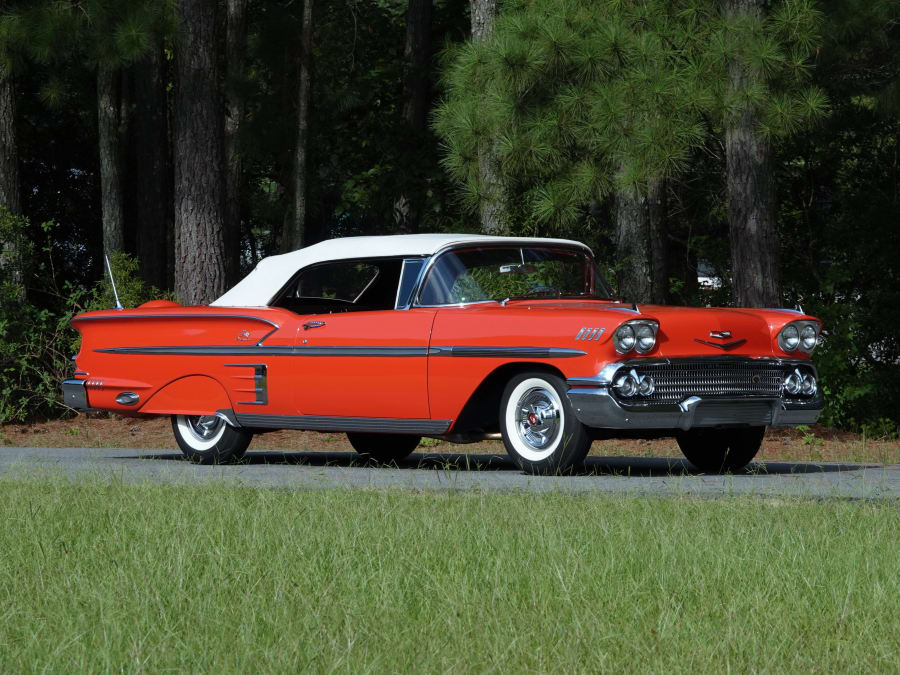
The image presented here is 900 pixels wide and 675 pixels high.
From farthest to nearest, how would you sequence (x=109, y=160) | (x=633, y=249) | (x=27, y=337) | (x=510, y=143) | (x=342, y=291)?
1. (x=109, y=160)
2. (x=27, y=337)
3. (x=633, y=249)
4. (x=510, y=143)
5. (x=342, y=291)

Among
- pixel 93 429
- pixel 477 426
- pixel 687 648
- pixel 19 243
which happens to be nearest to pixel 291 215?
pixel 19 243

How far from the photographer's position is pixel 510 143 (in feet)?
44.9

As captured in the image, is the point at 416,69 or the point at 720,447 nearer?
the point at 720,447

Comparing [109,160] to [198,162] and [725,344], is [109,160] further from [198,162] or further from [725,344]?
[725,344]

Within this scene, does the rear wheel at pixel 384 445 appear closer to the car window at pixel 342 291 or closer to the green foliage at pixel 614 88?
the car window at pixel 342 291

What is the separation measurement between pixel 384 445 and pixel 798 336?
3.66 metres

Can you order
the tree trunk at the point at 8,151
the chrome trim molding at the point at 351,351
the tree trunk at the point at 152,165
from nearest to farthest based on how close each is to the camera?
the chrome trim molding at the point at 351,351, the tree trunk at the point at 8,151, the tree trunk at the point at 152,165

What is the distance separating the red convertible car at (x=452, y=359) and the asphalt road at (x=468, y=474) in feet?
1.04

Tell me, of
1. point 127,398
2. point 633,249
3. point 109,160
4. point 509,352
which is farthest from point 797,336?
point 109,160

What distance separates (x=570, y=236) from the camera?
56.9ft

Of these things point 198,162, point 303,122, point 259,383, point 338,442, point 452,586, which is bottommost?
point 338,442

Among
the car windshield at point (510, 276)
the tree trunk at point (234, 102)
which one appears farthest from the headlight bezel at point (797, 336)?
the tree trunk at point (234, 102)

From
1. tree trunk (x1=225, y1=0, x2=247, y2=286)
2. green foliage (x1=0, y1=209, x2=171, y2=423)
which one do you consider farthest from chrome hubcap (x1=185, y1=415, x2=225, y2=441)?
tree trunk (x1=225, y1=0, x2=247, y2=286)

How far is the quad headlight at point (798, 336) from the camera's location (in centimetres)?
952
